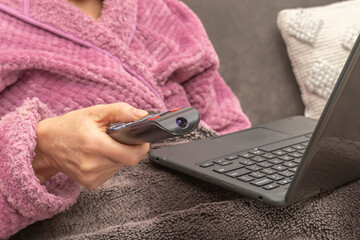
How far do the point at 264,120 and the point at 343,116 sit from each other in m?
0.70

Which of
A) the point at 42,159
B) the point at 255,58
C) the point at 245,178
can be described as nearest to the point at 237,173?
the point at 245,178

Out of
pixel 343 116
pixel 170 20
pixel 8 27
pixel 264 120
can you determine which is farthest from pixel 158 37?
pixel 343 116

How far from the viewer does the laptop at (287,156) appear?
452 mm

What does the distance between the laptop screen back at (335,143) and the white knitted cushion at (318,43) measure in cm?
56

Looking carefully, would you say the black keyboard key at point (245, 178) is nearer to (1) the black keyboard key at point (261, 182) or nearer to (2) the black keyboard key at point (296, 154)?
(1) the black keyboard key at point (261, 182)

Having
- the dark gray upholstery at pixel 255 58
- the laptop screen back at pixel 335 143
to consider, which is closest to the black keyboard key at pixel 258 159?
the laptop screen back at pixel 335 143

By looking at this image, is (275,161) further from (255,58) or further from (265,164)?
(255,58)

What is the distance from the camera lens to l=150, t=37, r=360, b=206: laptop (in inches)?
17.8

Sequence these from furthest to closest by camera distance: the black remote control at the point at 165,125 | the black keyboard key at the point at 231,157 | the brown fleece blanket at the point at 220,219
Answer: the black keyboard key at the point at 231,157 < the brown fleece blanket at the point at 220,219 < the black remote control at the point at 165,125

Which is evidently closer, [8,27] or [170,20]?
[8,27]

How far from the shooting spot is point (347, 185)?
0.60 m

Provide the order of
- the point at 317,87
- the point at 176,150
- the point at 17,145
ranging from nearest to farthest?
the point at 17,145 < the point at 176,150 < the point at 317,87

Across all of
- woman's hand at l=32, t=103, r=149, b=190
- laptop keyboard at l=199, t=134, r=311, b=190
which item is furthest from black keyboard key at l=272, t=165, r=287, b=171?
woman's hand at l=32, t=103, r=149, b=190

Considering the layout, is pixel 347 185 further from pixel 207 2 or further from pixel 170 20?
pixel 207 2
